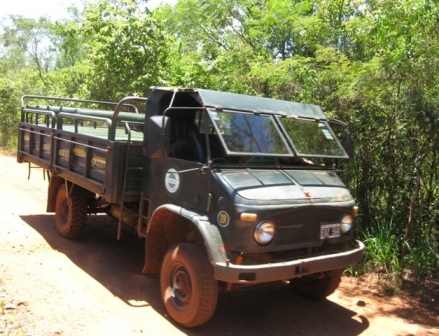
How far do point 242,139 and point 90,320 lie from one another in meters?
2.18

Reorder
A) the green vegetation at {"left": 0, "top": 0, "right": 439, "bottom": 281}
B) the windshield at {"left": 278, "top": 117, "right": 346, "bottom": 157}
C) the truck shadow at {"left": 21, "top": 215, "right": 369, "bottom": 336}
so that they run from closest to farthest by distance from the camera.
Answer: the truck shadow at {"left": 21, "top": 215, "right": 369, "bottom": 336} → the windshield at {"left": 278, "top": 117, "right": 346, "bottom": 157} → the green vegetation at {"left": 0, "top": 0, "right": 439, "bottom": 281}

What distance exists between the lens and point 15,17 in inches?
1050

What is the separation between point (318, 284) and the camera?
15.7ft

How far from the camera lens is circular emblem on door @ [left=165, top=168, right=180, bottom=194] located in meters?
4.39

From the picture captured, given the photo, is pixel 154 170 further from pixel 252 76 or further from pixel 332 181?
pixel 252 76

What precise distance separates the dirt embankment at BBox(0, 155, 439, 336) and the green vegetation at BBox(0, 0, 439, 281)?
3.52 feet

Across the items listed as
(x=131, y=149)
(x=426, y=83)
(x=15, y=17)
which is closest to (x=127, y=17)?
(x=131, y=149)

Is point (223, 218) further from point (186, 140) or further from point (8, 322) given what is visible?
point (8, 322)

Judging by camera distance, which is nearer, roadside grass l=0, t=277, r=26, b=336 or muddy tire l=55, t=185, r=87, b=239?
roadside grass l=0, t=277, r=26, b=336

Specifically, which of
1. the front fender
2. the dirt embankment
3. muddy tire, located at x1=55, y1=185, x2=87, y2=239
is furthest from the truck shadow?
the front fender

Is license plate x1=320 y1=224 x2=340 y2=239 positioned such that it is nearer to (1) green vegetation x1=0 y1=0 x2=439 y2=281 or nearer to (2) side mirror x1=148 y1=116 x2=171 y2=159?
(2) side mirror x1=148 y1=116 x2=171 y2=159

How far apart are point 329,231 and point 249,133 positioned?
3.95 ft

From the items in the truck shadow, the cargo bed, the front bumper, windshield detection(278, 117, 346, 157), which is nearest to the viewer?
the front bumper

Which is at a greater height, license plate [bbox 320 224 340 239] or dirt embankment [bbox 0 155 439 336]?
license plate [bbox 320 224 340 239]
